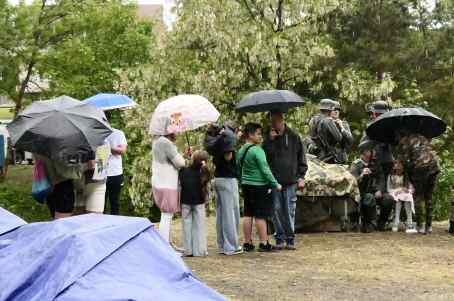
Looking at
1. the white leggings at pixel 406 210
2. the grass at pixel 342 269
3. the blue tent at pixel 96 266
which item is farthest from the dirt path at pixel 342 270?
the blue tent at pixel 96 266

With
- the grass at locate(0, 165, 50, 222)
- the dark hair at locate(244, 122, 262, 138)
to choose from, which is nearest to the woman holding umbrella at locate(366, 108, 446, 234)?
the dark hair at locate(244, 122, 262, 138)

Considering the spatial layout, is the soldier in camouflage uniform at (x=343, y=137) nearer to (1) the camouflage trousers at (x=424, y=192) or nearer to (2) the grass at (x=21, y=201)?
(1) the camouflage trousers at (x=424, y=192)

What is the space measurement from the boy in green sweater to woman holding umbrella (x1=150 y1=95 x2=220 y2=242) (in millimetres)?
701

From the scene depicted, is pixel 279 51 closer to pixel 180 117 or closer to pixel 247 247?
pixel 247 247

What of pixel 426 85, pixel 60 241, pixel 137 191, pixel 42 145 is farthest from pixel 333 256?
pixel 426 85

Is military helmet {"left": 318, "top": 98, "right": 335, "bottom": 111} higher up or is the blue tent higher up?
military helmet {"left": 318, "top": 98, "right": 335, "bottom": 111}

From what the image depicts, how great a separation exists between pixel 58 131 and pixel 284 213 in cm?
375

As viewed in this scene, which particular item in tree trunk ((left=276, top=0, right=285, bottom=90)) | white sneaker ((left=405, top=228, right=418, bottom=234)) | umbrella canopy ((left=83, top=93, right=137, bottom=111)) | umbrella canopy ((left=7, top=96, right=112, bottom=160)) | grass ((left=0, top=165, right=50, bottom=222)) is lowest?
grass ((left=0, top=165, right=50, bottom=222))

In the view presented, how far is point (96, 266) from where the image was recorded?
4832 mm

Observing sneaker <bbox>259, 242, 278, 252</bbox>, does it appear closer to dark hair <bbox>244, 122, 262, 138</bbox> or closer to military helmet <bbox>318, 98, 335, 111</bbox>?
dark hair <bbox>244, 122, 262, 138</bbox>

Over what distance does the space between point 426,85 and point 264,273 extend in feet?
68.5

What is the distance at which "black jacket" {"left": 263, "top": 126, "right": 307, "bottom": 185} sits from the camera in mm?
10531

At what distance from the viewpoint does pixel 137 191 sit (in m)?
22.8

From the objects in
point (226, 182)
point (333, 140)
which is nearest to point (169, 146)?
point (226, 182)
